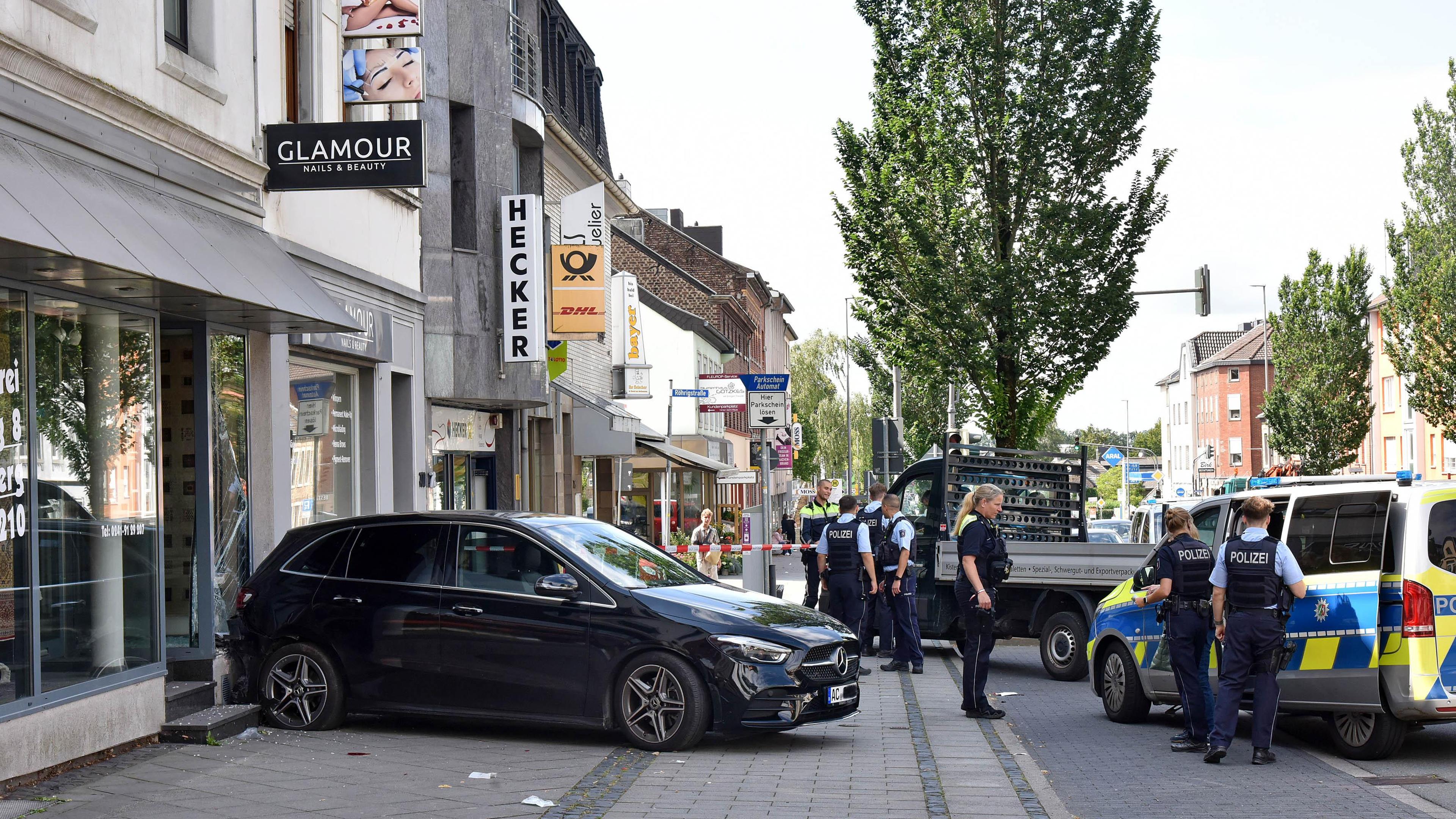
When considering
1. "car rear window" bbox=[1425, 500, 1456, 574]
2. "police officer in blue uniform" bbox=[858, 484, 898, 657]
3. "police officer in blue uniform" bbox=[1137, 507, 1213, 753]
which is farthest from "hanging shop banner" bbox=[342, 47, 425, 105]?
"car rear window" bbox=[1425, 500, 1456, 574]

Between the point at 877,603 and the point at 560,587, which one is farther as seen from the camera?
the point at 877,603

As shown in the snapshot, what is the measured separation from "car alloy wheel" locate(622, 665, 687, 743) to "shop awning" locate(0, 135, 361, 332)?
12.2 ft

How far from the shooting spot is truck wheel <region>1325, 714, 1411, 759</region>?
9242 millimetres

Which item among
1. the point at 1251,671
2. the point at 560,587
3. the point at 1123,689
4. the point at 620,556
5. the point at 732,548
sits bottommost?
the point at 732,548

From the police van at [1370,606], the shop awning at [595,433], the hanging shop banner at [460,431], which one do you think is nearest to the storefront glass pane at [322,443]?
the hanging shop banner at [460,431]

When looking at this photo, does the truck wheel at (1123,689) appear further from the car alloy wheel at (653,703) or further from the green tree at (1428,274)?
the green tree at (1428,274)

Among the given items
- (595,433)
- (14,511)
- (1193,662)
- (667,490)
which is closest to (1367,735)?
(1193,662)

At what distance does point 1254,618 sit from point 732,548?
1035 inches

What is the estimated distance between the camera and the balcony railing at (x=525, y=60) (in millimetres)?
21688

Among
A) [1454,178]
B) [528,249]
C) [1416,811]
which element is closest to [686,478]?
[1454,178]

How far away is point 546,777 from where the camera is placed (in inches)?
335

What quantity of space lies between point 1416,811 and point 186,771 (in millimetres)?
6863

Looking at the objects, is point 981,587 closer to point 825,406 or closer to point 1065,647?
point 1065,647

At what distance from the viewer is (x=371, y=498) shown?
53.8 ft
